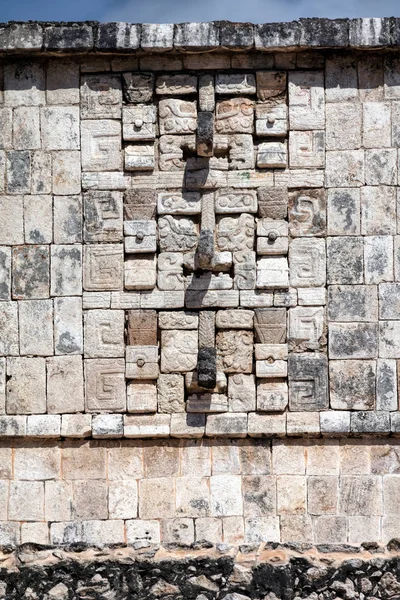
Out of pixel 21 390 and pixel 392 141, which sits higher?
pixel 392 141

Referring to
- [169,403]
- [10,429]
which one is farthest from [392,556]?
[10,429]

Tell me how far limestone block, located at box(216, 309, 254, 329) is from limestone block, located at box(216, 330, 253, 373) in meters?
0.06

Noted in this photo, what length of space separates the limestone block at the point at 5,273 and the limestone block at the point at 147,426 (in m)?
1.69

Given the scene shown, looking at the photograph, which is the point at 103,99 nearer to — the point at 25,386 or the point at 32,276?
Result: the point at 32,276

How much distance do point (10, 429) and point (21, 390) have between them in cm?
39

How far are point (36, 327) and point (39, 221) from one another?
1.04 m

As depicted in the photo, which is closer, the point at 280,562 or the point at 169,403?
the point at 280,562

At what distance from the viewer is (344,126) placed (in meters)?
9.21

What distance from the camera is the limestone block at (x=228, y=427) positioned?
898cm

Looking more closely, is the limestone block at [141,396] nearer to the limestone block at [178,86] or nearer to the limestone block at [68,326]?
the limestone block at [68,326]

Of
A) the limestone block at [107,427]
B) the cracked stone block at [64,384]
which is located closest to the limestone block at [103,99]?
the cracked stone block at [64,384]

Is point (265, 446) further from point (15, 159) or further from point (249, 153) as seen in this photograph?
point (15, 159)

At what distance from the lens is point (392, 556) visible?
8469 mm

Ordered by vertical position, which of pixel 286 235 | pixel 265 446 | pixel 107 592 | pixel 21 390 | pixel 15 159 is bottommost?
pixel 107 592
